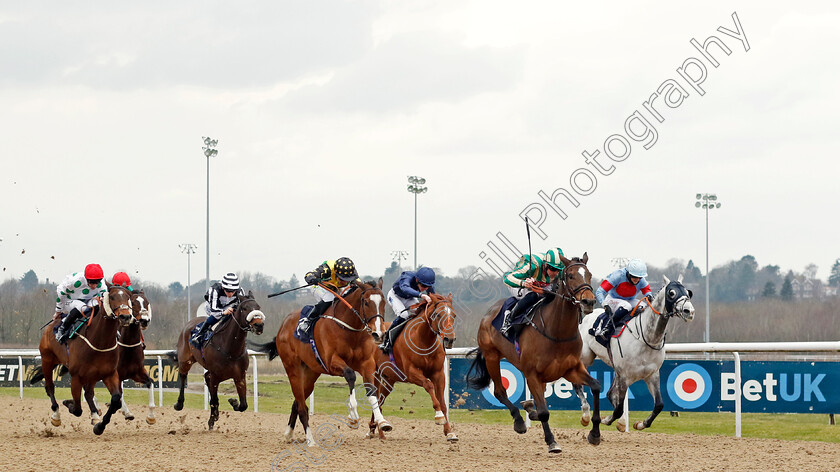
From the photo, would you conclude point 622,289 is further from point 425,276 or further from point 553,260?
point 425,276

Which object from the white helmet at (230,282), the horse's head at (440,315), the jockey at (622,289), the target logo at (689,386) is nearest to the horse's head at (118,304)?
the white helmet at (230,282)

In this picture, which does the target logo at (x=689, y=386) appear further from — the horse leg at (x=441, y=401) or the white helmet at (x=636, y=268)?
the horse leg at (x=441, y=401)

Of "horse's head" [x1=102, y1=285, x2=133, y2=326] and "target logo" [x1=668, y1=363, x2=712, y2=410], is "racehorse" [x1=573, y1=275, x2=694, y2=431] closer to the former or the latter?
"target logo" [x1=668, y1=363, x2=712, y2=410]

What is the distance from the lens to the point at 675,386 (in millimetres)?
10789

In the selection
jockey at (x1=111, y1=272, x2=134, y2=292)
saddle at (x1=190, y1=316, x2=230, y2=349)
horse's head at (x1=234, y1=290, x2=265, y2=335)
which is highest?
jockey at (x1=111, y1=272, x2=134, y2=292)

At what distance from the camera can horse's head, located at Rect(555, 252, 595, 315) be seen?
7992mm

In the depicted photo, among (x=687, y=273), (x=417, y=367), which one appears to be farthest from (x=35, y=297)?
(x=687, y=273)

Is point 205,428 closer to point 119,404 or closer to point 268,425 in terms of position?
Answer: point 268,425

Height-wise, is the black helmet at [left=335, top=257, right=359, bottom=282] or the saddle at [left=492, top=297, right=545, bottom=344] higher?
the black helmet at [left=335, top=257, right=359, bottom=282]

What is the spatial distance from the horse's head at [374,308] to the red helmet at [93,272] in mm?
3385

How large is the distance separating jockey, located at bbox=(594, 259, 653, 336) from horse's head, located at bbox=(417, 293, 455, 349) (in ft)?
5.98

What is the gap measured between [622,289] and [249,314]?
4.11 meters

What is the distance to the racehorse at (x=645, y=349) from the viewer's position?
363 inches

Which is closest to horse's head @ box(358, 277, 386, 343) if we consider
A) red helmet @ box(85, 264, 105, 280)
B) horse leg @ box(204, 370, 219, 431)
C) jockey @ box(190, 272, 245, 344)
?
jockey @ box(190, 272, 245, 344)
